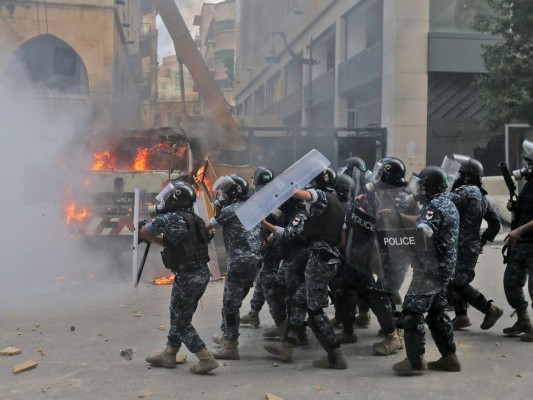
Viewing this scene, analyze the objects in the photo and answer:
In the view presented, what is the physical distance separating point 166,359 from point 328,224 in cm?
162

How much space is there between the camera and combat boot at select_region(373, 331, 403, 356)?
16.3 feet

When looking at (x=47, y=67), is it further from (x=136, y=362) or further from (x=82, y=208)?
(x=136, y=362)

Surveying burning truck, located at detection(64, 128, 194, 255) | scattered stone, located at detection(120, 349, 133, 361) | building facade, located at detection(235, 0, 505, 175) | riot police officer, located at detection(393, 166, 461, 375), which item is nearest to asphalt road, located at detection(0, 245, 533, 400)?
scattered stone, located at detection(120, 349, 133, 361)

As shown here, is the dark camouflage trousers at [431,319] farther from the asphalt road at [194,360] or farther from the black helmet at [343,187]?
the black helmet at [343,187]

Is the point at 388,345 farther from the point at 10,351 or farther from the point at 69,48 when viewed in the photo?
the point at 69,48

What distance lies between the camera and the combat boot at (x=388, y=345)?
196 inches

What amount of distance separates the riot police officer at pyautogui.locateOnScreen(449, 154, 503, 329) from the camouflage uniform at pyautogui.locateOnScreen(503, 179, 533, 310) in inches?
8.2

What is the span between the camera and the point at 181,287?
4.54 m

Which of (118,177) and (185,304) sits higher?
(118,177)

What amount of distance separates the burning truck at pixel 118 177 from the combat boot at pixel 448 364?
5336 millimetres

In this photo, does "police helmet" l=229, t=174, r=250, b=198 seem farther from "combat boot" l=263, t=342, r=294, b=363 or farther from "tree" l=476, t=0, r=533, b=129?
"tree" l=476, t=0, r=533, b=129

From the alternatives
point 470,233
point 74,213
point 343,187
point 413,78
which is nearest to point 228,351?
point 343,187

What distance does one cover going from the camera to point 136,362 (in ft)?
15.7

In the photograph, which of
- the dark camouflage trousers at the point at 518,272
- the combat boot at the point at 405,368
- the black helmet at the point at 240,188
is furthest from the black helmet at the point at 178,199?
the dark camouflage trousers at the point at 518,272
